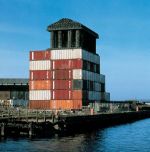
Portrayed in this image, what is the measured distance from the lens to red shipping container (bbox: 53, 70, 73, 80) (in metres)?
119

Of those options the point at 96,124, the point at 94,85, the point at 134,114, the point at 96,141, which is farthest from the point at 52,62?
the point at 96,141

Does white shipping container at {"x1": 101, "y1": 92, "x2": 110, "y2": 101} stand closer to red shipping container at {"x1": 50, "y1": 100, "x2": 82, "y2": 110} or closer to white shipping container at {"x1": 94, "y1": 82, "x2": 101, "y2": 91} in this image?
white shipping container at {"x1": 94, "y1": 82, "x2": 101, "y2": 91}

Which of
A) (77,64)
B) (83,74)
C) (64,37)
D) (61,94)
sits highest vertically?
(64,37)

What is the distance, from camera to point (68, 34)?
124000 millimetres

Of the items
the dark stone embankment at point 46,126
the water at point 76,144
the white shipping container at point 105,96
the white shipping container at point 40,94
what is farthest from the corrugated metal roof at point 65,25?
the water at point 76,144

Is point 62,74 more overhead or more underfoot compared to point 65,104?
more overhead

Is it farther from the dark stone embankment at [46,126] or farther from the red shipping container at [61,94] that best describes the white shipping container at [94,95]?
the dark stone embankment at [46,126]

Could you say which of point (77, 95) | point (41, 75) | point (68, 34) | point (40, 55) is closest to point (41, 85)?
point (41, 75)

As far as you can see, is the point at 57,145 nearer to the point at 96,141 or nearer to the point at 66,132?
the point at 96,141

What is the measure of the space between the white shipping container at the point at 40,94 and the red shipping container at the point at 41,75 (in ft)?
11.7

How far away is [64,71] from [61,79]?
2.30 m

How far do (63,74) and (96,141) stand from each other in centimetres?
6130

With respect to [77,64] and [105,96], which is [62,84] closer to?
[77,64]

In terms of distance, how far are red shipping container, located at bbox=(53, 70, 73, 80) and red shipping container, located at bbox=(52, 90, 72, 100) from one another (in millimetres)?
3663
